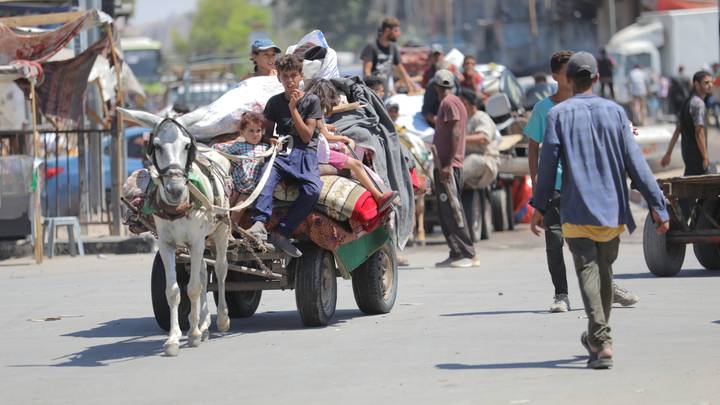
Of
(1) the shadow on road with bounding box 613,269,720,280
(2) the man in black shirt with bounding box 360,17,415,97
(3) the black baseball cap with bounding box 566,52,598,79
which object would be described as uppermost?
(2) the man in black shirt with bounding box 360,17,415,97

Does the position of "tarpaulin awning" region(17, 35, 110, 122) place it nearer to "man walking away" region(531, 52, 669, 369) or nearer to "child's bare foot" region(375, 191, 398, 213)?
"child's bare foot" region(375, 191, 398, 213)

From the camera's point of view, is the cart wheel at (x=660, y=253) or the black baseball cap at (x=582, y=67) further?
the cart wheel at (x=660, y=253)

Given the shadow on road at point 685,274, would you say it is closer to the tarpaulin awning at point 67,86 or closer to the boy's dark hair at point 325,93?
the boy's dark hair at point 325,93

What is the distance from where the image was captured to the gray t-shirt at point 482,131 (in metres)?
20.0

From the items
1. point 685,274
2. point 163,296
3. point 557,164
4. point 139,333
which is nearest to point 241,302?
point 139,333

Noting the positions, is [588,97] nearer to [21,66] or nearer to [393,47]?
[21,66]

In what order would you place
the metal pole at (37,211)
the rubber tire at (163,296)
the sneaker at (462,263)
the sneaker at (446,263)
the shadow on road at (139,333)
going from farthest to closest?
the metal pole at (37,211) → the sneaker at (446,263) → the sneaker at (462,263) → the rubber tire at (163,296) → the shadow on road at (139,333)

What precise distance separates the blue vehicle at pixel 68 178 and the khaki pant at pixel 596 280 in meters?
13.1

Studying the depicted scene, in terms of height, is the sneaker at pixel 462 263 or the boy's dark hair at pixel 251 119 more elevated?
the boy's dark hair at pixel 251 119

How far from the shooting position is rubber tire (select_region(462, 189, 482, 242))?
20.4m

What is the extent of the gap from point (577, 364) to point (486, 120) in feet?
36.9

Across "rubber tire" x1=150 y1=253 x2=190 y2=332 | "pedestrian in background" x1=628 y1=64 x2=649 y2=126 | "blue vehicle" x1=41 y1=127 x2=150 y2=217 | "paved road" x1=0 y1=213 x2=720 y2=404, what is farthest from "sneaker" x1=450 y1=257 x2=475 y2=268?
"pedestrian in background" x1=628 y1=64 x2=649 y2=126

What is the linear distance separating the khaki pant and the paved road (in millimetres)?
266

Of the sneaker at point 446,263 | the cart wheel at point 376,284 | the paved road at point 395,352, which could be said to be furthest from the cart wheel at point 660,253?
the cart wheel at point 376,284
